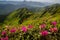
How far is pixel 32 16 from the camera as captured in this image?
2.69m

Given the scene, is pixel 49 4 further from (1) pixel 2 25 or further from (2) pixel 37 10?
(1) pixel 2 25

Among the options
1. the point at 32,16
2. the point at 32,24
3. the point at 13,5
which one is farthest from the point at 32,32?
the point at 13,5

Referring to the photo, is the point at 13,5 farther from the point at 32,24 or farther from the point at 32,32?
the point at 32,32

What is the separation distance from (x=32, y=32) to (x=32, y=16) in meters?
0.46

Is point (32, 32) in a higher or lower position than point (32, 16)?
lower

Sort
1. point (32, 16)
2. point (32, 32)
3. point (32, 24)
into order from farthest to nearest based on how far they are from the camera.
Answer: point (32, 16) < point (32, 24) < point (32, 32)

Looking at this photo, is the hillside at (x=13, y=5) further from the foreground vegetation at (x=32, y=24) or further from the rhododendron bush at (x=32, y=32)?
the rhododendron bush at (x=32, y=32)

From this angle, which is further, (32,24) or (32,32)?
(32,24)

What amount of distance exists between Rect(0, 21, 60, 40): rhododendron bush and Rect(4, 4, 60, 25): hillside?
176 millimetres

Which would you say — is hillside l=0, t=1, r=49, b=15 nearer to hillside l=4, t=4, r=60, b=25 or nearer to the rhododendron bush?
hillside l=4, t=4, r=60, b=25

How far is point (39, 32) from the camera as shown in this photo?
2.31 metres

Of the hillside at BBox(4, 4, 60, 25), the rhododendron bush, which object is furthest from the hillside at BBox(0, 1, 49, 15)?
the rhododendron bush

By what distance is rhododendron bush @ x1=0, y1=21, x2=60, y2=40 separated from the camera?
2256 mm

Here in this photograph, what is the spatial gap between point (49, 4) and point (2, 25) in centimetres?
87
